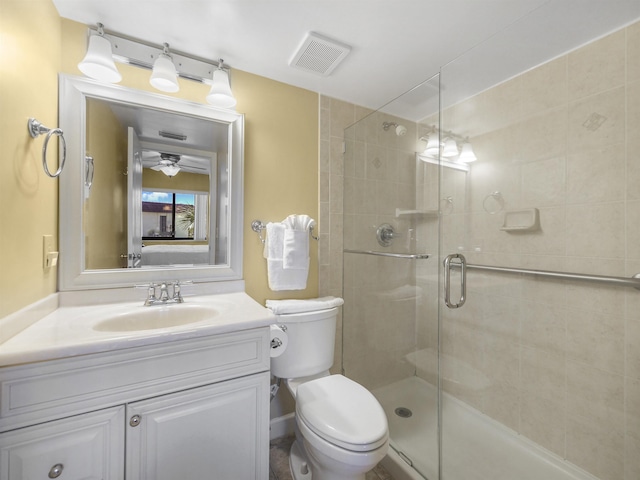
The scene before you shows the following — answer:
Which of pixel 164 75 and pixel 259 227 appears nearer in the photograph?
pixel 164 75

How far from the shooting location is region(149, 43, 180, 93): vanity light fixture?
126cm

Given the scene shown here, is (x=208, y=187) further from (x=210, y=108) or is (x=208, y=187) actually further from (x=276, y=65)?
(x=276, y=65)

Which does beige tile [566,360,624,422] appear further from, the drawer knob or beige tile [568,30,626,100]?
the drawer knob

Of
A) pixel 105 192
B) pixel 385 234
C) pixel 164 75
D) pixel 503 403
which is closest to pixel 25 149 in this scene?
pixel 105 192

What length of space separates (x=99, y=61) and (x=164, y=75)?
0.24 m

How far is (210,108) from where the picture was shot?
1464mm

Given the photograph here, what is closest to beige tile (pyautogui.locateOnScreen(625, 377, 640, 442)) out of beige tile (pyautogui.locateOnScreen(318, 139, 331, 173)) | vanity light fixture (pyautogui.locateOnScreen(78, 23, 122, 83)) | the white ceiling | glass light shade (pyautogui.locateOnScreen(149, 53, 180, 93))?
the white ceiling

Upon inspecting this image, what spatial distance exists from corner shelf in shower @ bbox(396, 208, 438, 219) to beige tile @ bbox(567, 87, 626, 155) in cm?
64

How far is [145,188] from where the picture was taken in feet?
4.45

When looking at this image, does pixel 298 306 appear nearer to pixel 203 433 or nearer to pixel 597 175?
pixel 203 433

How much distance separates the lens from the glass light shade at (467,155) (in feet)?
4.88

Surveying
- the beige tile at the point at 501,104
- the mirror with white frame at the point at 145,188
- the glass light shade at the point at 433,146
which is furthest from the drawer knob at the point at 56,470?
the beige tile at the point at 501,104

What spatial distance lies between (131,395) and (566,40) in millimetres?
2226

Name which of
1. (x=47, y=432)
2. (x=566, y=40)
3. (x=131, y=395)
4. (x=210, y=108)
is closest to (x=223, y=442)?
(x=131, y=395)
